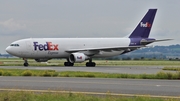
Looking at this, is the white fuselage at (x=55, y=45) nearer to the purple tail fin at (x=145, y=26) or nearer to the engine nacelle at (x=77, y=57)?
the engine nacelle at (x=77, y=57)

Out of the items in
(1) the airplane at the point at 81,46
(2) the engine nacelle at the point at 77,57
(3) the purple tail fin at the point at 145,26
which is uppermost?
(3) the purple tail fin at the point at 145,26

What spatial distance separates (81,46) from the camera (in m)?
47.5

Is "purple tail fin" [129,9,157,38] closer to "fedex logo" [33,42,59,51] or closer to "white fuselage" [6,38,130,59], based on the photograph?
"white fuselage" [6,38,130,59]

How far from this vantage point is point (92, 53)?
1829 inches

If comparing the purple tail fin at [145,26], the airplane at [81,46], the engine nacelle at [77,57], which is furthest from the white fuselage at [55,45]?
the purple tail fin at [145,26]

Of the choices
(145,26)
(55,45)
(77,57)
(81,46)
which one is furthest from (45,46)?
(145,26)

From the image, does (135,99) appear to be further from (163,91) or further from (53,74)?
(53,74)

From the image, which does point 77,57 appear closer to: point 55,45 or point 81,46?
point 55,45

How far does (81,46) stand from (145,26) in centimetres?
858

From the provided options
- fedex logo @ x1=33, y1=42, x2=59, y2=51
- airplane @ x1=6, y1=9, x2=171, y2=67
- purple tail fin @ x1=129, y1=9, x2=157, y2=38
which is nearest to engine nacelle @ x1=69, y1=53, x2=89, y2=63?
airplane @ x1=6, y1=9, x2=171, y2=67

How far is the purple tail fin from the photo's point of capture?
50.2 m

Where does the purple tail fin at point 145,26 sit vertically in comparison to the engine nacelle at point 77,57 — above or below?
above

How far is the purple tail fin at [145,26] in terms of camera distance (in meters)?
50.2

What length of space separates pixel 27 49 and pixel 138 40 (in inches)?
527
